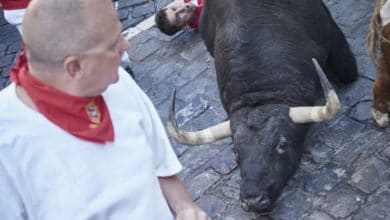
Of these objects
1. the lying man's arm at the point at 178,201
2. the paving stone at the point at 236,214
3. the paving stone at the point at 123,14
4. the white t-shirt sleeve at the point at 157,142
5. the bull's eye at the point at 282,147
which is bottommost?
the paving stone at the point at 123,14

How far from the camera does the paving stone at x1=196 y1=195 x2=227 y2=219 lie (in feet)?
16.2

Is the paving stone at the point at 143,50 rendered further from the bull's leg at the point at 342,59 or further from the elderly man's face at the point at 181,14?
the bull's leg at the point at 342,59

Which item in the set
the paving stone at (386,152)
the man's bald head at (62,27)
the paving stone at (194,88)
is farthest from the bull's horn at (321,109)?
the man's bald head at (62,27)

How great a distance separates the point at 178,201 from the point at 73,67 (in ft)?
2.66

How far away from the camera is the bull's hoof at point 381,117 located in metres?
4.96

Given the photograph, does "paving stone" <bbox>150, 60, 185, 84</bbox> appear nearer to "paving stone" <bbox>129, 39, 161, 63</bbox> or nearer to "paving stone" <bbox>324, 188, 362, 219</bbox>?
"paving stone" <bbox>129, 39, 161, 63</bbox>

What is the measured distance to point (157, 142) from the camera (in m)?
2.77

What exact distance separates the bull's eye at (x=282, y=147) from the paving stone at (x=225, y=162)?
0.61 metres

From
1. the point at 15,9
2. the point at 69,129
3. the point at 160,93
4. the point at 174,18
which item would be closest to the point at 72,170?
the point at 69,129

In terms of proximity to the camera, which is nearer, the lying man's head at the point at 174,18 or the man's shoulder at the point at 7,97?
the man's shoulder at the point at 7,97

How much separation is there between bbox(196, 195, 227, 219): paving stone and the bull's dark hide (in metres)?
0.35

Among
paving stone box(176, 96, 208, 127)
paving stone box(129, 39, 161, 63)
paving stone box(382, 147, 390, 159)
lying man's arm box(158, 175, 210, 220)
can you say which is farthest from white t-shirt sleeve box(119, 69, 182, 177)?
paving stone box(129, 39, 161, 63)

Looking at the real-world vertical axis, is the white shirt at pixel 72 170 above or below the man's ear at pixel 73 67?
below

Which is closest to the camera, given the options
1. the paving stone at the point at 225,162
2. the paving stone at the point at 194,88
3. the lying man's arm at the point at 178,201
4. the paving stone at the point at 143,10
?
the lying man's arm at the point at 178,201
